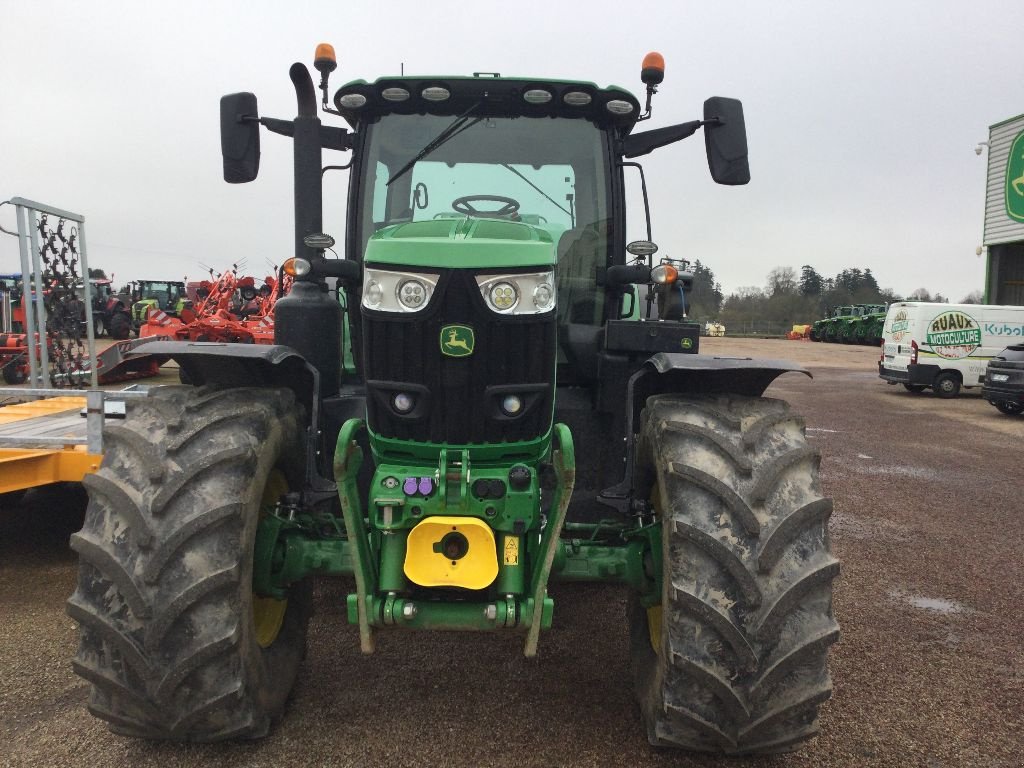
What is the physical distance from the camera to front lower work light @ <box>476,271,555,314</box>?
2617mm

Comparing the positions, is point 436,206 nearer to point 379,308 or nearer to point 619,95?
point 619,95

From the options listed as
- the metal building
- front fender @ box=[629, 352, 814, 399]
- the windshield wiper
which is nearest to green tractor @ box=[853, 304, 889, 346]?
the metal building

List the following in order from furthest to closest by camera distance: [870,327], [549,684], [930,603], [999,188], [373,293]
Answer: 1. [870,327]
2. [999,188]
3. [930,603]
4. [549,684]
5. [373,293]

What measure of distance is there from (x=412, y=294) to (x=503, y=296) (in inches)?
11.9

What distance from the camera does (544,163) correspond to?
Answer: 3.85m

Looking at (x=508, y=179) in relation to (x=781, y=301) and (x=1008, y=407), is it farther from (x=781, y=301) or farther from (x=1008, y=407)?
(x=781, y=301)

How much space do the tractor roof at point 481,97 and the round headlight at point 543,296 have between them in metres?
1.29

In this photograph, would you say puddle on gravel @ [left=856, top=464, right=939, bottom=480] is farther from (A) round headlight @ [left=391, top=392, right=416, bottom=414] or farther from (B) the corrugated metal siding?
(B) the corrugated metal siding

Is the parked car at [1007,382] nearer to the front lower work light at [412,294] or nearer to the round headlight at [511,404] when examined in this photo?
the round headlight at [511,404]

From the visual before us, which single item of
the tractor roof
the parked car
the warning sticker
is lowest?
the parked car

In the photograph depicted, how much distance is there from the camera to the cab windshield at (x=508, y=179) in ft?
12.3

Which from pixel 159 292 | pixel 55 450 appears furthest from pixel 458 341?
pixel 159 292

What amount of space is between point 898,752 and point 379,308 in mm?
2510

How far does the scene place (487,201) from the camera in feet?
12.7
